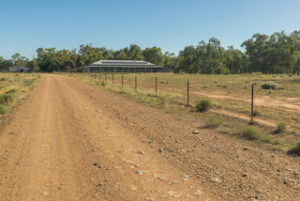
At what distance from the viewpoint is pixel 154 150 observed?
6484 millimetres

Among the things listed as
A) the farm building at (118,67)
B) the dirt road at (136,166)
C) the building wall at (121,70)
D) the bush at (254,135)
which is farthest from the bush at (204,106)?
the building wall at (121,70)

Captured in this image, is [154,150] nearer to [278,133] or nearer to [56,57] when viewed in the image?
[278,133]

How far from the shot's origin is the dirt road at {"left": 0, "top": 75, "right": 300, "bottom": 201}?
423cm

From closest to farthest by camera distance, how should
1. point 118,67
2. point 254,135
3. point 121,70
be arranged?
point 254,135, point 118,67, point 121,70

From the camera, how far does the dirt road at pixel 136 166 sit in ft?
13.9

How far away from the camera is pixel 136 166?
17.6 ft

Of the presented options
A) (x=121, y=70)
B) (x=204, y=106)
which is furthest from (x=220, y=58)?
(x=204, y=106)

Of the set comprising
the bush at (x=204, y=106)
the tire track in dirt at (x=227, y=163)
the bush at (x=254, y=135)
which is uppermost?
the bush at (x=204, y=106)

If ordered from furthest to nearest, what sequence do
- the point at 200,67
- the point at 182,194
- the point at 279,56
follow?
the point at 200,67, the point at 279,56, the point at 182,194

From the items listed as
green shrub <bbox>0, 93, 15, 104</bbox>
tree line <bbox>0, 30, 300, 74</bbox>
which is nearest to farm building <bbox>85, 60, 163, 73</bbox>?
tree line <bbox>0, 30, 300, 74</bbox>

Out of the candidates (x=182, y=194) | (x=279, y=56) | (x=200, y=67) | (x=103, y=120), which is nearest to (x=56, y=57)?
(x=200, y=67)

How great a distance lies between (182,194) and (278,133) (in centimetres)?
578

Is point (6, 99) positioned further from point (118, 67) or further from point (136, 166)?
point (118, 67)

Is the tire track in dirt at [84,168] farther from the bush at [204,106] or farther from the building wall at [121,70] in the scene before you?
the building wall at [121,70]
